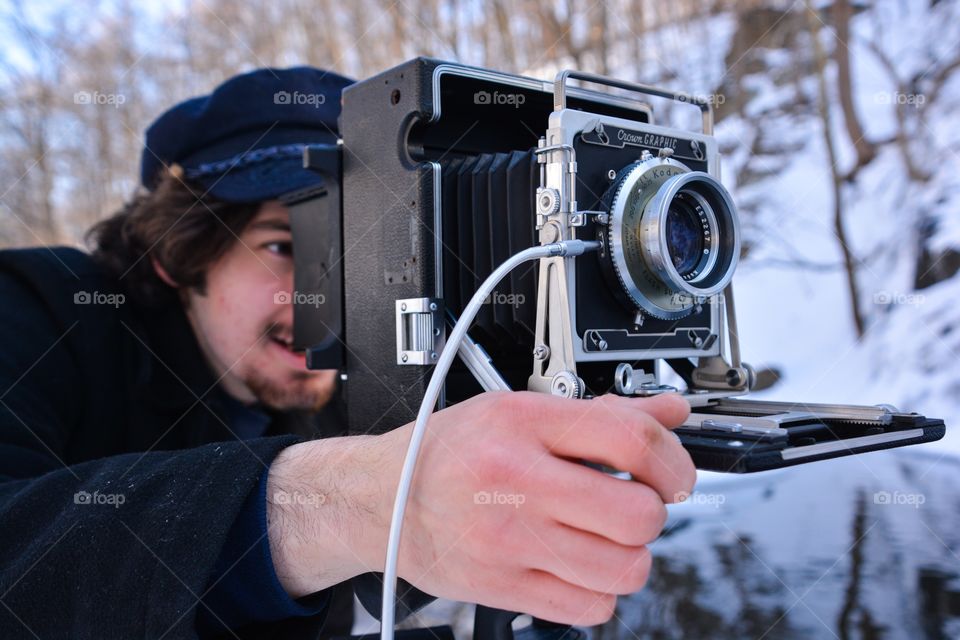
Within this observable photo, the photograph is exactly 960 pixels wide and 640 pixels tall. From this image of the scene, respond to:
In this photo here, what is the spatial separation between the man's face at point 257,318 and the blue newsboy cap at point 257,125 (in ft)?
0.34

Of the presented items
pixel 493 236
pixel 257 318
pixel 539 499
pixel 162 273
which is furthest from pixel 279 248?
pixel 539 499

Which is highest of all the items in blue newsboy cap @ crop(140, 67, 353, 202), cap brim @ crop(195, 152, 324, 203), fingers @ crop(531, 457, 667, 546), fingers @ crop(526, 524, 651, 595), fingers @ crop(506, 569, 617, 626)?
blue newsboy cap @ crop(140, 67, 353, 202)

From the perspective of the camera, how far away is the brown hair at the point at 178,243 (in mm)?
1626

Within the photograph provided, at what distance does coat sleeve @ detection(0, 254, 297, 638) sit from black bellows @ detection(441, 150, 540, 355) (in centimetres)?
29

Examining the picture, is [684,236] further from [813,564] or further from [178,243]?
[178,243]

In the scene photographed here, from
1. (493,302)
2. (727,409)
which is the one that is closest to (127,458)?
(493,302)

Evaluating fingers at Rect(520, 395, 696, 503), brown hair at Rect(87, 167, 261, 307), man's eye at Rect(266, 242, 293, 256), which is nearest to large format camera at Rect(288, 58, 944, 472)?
fingers at Rect(520, 395, 696, 503)

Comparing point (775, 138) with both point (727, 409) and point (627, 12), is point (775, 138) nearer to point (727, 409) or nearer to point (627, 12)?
point (627, 12)

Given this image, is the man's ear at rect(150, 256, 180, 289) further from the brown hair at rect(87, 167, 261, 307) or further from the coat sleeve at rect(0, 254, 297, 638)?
the coat sleeve at rect(0, 254, 297, 638)

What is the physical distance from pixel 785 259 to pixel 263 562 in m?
4.02

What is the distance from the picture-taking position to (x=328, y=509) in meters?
0.75

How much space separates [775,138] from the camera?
4852 mm

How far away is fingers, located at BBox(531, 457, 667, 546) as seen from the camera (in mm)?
585

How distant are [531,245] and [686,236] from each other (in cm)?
19
